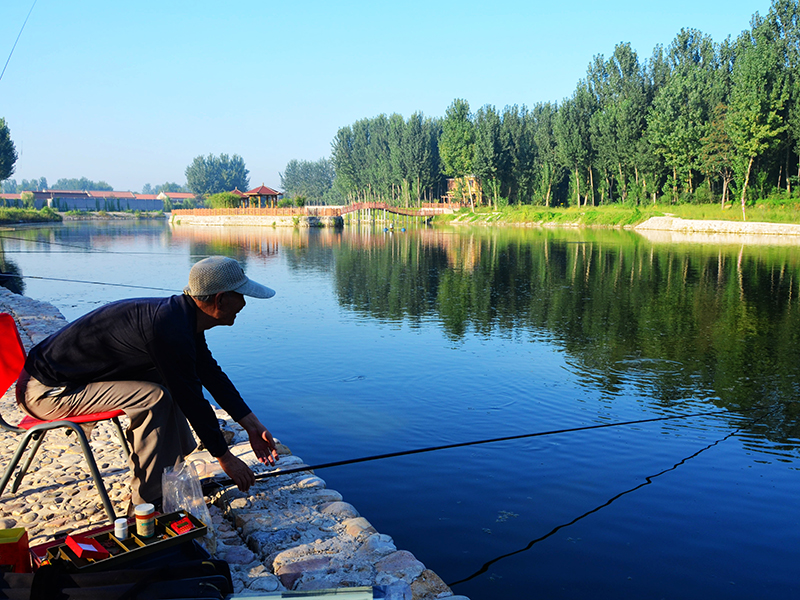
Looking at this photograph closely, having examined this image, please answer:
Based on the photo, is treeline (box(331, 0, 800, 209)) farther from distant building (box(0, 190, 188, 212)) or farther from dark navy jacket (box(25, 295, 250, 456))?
distant building (box(0, 190, 188, 212))

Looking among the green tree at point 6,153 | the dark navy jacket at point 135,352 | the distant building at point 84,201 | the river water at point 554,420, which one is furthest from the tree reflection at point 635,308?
the distant building at point 84,201

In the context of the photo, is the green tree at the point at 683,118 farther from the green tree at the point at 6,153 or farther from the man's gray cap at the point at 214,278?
the green tree at the point at 6,153

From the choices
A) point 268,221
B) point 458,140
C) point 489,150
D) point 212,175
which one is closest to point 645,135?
point 489,150

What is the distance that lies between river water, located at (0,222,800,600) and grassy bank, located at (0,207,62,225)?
48.8 m

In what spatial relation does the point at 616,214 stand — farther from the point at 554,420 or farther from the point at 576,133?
the point at 554,420

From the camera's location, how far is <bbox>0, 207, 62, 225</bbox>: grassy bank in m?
55.8

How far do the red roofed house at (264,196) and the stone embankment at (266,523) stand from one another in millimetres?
61104

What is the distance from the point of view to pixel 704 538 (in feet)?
12.8

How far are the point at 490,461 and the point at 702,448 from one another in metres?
1.83

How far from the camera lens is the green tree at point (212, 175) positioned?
139 meters

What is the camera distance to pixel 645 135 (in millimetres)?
44688

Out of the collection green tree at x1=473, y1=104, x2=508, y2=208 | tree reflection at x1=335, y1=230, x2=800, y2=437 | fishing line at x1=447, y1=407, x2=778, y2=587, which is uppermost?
green tree at x1=473, y1=104, x2=508, y2=208

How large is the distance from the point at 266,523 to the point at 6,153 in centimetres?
8096

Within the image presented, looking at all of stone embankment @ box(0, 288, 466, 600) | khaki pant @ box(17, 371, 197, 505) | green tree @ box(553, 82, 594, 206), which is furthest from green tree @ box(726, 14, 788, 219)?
khaki pant @ box(17, 371, 197, 505)
